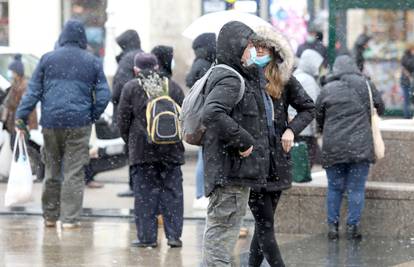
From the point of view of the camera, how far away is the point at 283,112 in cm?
920

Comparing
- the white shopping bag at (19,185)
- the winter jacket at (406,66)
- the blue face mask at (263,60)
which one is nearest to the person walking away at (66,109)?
the white shopping bag at (19,185)

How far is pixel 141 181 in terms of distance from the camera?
36.3 ft

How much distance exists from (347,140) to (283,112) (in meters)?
2.24

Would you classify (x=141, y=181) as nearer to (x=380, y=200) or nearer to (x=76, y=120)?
(x=76, y=120)

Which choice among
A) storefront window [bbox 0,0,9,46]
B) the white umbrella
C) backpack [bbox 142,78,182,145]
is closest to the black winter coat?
backpack [bbox 142,78,182,145]

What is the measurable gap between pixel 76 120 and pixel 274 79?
132 inches

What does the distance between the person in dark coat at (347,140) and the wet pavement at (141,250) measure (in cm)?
34

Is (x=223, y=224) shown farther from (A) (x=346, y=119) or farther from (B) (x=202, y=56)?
(B) (x=202, y=56)

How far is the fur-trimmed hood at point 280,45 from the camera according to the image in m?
9.02

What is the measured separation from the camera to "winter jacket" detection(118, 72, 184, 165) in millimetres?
10945

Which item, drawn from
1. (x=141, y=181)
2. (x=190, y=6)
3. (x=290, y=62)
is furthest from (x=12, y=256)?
(x=190, y=6)

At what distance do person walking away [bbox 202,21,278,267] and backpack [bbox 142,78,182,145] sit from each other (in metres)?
2.58

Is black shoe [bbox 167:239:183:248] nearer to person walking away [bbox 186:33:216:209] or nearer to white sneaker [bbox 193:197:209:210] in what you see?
person walking away [bbox 186:33:216:209]

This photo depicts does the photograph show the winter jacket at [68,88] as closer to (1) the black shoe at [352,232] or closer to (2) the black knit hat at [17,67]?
(1) the black shoe at [352,232]
